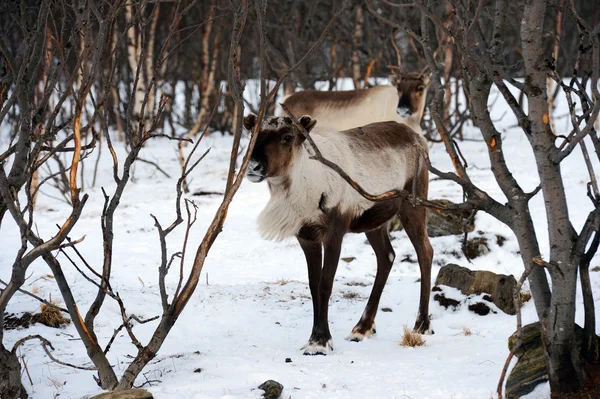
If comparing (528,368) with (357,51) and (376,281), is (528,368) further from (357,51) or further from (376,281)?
(357,51)

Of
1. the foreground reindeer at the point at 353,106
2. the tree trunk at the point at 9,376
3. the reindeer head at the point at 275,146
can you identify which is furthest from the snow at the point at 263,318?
the foreground reindeer at the point at 353,106

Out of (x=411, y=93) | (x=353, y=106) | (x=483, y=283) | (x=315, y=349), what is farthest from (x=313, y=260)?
(x=353, y=106)

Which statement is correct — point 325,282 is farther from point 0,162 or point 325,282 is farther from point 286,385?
point 0,162

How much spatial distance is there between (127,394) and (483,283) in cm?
303

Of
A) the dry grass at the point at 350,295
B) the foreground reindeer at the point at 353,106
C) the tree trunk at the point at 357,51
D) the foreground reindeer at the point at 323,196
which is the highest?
the tree trunk at the point at 357,51

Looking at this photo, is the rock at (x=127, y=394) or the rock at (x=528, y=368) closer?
the rock at (x=127, y=394)

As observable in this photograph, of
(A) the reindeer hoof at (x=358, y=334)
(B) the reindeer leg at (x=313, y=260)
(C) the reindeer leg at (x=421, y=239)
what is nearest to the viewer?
(B) the reindeer leg at (x=313, y=260)

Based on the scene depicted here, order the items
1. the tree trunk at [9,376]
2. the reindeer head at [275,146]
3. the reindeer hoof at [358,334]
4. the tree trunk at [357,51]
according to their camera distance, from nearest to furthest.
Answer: the tree trunk at [9,376], the reindeer head at [275,146], the reindeer hoof at [358,334], the tree trunk at [357,51]

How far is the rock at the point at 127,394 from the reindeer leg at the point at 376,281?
6.18 feet

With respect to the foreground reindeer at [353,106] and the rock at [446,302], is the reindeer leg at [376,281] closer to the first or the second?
the rock at [446,302]

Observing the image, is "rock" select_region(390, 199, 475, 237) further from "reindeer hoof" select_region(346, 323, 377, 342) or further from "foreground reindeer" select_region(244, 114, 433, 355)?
"reindeer hoof" select_region(346, 323, 377, 342)

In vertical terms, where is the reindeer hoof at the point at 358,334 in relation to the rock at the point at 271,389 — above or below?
below

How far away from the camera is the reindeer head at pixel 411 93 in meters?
9.53

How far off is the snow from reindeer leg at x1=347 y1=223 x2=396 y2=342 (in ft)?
0.32
